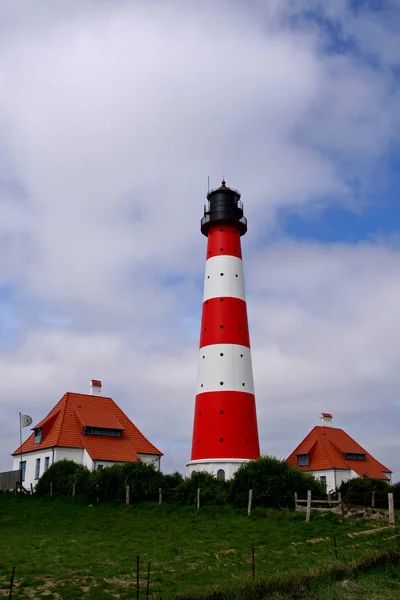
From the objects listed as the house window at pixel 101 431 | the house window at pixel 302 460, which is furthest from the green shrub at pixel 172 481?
the house window at pixel 302 460

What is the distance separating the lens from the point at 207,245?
1681 inches

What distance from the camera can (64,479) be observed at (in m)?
36.2

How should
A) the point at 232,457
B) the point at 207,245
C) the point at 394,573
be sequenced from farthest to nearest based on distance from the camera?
the point at 207,245 → the point at 232,457 → the point at 394,573

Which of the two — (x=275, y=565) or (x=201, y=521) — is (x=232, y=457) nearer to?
(x=201, y=521)

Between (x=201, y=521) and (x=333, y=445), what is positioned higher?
(x=333, y=445)

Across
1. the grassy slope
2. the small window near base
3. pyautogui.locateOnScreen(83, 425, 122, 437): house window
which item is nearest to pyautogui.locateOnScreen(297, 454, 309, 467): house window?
the small window near base

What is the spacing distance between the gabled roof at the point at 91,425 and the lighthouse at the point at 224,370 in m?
5.80

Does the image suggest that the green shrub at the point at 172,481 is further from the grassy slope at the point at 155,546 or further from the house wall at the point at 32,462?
the house wall at the point at 32,462

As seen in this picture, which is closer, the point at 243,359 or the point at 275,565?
the point at 275,565

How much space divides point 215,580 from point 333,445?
36.1 meters

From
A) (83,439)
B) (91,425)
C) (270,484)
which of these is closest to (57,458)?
(83,439)

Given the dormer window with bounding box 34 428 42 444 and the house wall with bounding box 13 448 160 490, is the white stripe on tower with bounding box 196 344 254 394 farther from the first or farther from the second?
the dormer window with bounding box 34 428 42 444

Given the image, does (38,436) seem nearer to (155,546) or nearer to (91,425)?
(91,425)

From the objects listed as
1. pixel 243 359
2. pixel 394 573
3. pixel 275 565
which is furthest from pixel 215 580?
pixel 243 359
